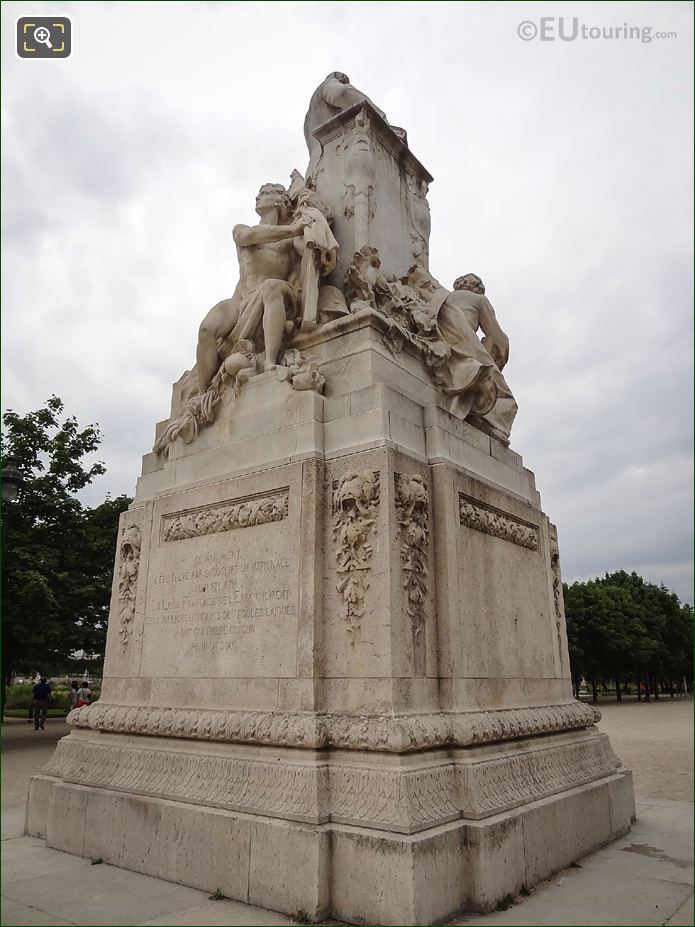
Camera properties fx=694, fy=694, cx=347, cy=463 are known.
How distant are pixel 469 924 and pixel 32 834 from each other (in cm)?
516

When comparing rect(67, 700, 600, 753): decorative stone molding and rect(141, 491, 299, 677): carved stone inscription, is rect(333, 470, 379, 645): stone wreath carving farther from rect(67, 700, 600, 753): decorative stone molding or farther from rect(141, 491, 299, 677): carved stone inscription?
rect(67, 700, 600, 753): decorative stone molding

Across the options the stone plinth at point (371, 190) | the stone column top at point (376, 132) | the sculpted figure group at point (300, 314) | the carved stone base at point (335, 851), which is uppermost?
the stone column top at point (376, 132)

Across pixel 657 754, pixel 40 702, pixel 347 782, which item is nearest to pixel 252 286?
pixel 347 782

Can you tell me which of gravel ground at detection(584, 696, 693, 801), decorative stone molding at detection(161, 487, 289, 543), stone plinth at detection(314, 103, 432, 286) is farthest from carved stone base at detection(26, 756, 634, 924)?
stone plinth at detection(314, 103, 432, 286)

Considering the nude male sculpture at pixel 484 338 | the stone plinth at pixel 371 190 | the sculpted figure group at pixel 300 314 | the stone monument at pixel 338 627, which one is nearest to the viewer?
the stone monument at pixel 338 627

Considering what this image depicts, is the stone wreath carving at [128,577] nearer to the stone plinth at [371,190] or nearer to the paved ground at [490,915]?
the paved ground at [490,915]

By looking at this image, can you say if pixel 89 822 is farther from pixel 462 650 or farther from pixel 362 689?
pixel 462 650

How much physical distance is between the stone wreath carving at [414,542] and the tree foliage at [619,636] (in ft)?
135

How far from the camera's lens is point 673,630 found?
45.2 m

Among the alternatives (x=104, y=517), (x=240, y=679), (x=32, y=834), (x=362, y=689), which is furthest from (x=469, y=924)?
(x=104, y=517)

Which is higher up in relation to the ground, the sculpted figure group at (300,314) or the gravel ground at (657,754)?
the sculpted figure group at (300,314)

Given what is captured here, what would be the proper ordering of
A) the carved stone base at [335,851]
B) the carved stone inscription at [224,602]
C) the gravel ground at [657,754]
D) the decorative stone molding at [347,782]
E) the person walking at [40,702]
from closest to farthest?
the carved stone base at [335,851] → the decorative stone molding at [347,782] → the carved stone inscription at [224,602] → the gravel ground at [657,754] → the person walking at [40,702]

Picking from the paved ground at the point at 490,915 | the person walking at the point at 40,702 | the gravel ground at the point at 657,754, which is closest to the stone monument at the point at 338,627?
the paved ground at the point at 490,915

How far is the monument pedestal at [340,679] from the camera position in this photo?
5246 mm
